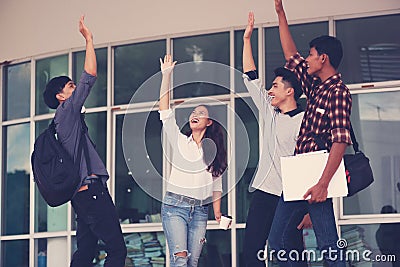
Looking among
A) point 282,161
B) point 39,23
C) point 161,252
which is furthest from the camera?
point 39,23

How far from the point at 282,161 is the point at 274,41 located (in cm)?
106

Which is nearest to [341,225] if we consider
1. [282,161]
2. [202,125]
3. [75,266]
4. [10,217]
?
[282,161]

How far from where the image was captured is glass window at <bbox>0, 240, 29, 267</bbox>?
32.4ft

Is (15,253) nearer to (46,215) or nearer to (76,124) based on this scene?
(46,215)

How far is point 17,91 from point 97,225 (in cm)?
221

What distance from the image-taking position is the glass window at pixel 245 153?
8602 mm

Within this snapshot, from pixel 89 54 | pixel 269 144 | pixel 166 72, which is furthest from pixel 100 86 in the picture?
pixel 269 144

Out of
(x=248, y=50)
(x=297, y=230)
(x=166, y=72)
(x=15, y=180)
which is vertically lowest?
(x=297, y=230)

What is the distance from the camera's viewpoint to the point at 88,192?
337 inches

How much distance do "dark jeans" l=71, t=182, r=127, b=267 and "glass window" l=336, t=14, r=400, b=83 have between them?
2102 mm

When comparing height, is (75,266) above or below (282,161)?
below

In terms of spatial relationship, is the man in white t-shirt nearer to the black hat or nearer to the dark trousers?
the dark trousers

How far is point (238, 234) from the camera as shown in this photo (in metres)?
8.70

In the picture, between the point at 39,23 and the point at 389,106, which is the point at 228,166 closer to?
the point at 389,106
